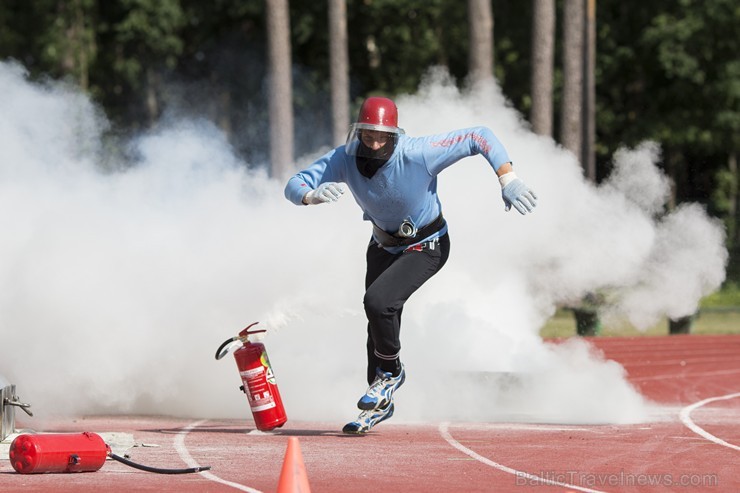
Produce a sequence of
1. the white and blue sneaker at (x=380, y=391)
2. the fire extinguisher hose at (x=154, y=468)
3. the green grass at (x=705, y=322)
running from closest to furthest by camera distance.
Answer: the fire extinguisher hose at (x=154, y=468) → the white and blue sneaker at (x=380, y=391) → the green grass at (x=705, y=322)

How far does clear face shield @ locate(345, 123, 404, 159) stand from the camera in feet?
32.9

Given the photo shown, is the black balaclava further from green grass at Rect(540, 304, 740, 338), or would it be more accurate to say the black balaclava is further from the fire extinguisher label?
green grass at Rect(540, 304, 740, 338)

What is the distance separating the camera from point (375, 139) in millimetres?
10070

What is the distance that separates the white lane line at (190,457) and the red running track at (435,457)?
1cm

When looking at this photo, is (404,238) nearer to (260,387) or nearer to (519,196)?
(519,196)

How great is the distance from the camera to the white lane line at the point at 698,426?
10.6 m

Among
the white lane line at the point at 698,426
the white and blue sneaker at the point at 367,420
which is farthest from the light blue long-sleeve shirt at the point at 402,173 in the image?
the white lane line at the point at 698,426

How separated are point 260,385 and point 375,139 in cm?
189

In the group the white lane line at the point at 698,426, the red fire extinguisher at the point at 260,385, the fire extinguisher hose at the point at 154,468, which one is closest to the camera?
the fire extinguisher hose at the point at 154,468

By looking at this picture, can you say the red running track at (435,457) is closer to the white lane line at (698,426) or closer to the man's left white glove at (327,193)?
the white lane line at (698,426)

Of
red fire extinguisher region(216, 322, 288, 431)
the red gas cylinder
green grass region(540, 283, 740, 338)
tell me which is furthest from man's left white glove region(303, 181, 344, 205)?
green grass region(540, 283, 740, 338)

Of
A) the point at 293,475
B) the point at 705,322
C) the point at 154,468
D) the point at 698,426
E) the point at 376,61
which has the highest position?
the point at 293,475

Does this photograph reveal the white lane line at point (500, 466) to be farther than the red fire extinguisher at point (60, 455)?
No

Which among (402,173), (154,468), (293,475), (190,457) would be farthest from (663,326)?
(293,475)
